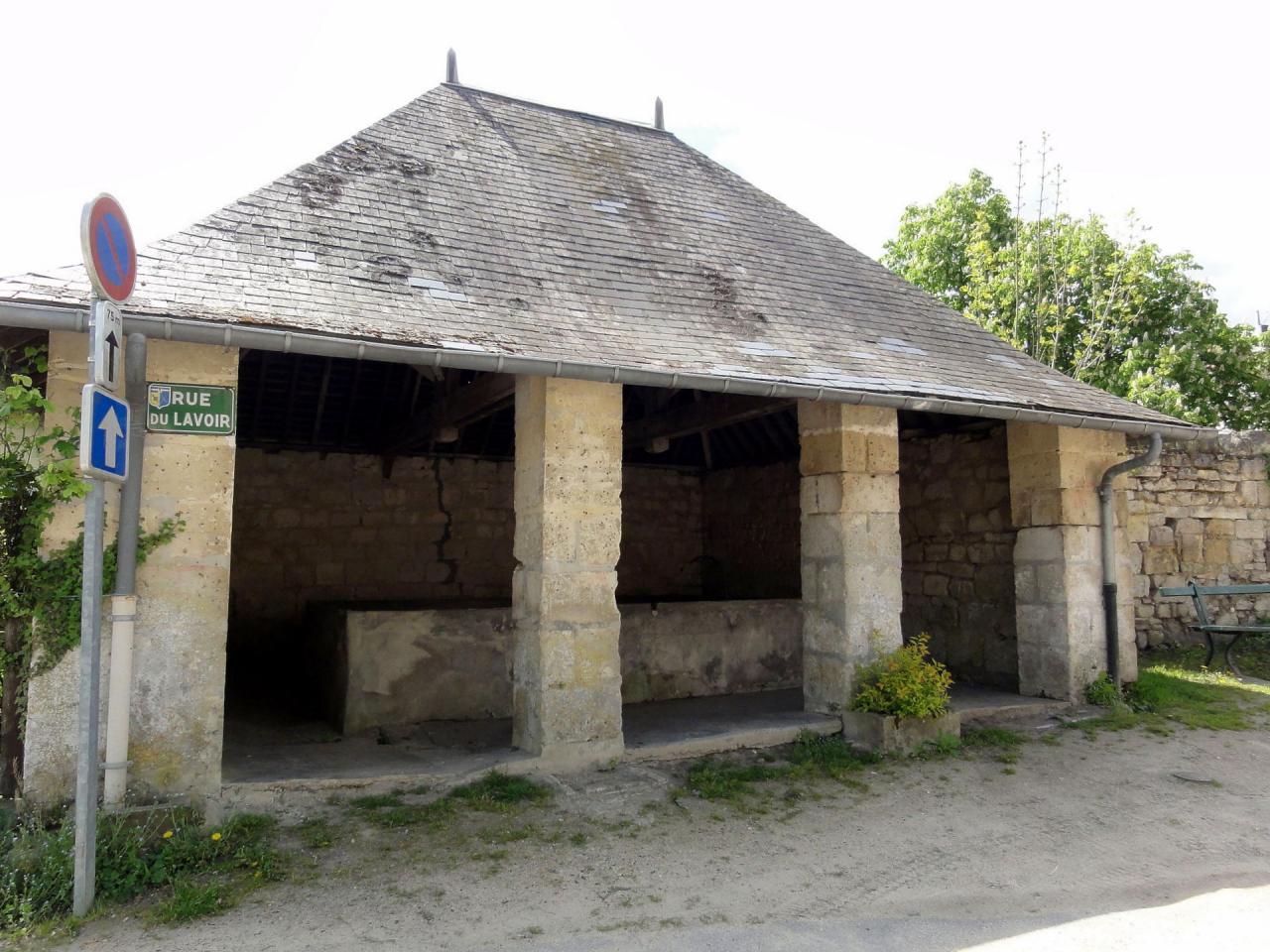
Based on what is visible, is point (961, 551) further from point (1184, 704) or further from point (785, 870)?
point (785, 870)

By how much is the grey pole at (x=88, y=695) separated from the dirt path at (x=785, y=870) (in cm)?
26

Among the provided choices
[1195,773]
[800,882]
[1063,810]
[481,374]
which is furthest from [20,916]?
[1195,773]

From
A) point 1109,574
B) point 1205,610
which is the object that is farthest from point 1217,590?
point 1109,574

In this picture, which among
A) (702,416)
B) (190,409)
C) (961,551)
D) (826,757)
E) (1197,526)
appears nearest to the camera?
(190,409)

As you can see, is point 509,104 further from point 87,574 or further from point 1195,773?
point 1195,773

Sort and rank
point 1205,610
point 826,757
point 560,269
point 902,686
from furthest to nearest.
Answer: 1. point 1205,610
2. point 560,269
3. point 902,686
4. point 826,757

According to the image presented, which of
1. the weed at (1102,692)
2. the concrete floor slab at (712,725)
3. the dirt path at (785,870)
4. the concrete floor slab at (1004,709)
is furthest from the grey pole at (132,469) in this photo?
the weed at (1102,692)

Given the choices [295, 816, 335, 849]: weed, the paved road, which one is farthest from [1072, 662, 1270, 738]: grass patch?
[295, 816, 335, 849]: weed

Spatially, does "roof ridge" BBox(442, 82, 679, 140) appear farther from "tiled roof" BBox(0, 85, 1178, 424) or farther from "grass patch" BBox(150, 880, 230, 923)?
"grass patch" BBox(150, 880, 230, 923)

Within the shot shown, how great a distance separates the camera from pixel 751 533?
32.2ft

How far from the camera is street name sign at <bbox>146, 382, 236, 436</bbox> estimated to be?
4.05 meters

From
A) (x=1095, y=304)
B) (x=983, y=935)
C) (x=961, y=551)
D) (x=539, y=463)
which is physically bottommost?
(x=983, y=935)

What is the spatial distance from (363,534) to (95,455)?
19.0 ft

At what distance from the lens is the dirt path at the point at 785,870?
10.3 ft
